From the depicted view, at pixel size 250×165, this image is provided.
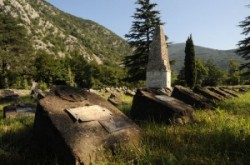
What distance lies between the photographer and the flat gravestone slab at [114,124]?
4118 mm

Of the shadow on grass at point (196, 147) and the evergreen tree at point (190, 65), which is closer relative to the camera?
the shadow on grass at point (196, 147)

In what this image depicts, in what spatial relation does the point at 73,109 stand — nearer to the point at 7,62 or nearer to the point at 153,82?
the point at 153,82

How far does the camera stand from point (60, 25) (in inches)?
5044

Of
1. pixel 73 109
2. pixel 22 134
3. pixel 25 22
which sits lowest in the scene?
pixel 22 134

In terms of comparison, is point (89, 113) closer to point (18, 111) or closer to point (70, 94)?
point (70, 94)

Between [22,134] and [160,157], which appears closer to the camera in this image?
[160,157]

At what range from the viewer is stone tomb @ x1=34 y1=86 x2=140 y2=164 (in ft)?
11.5

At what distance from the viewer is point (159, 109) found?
6094mm

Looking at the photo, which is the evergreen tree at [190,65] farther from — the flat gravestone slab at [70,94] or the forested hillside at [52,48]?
the flat gravestone slab at [70,94]

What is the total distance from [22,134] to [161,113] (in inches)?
109

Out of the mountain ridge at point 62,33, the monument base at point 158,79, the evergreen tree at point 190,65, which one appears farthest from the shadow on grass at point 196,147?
the mountain ridge at point 62,33

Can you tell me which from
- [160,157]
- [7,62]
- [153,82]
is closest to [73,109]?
[160,157]

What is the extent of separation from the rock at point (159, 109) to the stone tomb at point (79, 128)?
1339mm

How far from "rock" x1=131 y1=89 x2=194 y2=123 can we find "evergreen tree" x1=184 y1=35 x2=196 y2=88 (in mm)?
37392
